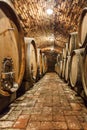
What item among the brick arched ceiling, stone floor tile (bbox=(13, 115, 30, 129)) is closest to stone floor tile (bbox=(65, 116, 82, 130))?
stone floor tile (bbox=(13, 115, 30, 129))

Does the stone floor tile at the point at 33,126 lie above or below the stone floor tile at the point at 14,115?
below

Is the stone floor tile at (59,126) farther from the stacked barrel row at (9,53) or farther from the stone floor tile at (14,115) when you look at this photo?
the stacked barrel row at (9,53)

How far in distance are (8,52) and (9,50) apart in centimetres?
5

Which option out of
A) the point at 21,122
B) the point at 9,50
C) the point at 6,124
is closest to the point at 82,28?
the point at 9,50

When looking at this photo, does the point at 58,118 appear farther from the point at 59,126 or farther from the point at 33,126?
the point at 33,126

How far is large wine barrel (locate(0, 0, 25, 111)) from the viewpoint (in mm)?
2270

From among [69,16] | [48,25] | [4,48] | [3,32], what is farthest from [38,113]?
[48,25]

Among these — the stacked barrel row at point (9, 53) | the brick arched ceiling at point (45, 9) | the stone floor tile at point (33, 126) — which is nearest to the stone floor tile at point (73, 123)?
the stone floor tile at point (33, 126)

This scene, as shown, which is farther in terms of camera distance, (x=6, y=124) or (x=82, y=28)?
(x=82, y=28)

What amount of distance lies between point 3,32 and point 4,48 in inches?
8.2

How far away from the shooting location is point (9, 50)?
2574 millimetres

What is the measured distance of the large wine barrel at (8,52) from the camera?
2270mm

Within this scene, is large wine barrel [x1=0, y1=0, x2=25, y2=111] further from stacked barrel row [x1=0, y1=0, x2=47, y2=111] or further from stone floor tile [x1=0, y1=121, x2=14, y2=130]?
stone floor tile [x1=0, y1=121, x2=14, y2=130]

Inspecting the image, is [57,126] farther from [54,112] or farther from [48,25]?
[48,25]
